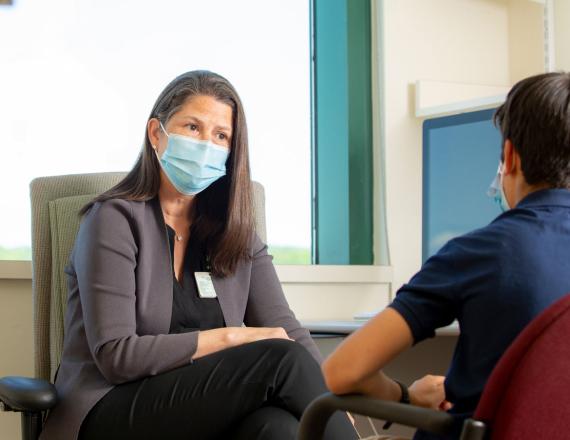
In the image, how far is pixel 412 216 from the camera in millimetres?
3014

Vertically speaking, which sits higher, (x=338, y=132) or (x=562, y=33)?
(x=562, y=33)

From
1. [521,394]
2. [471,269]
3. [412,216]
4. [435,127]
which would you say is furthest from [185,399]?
[412,216]

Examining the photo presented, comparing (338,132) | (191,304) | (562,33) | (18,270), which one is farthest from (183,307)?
(562,33)

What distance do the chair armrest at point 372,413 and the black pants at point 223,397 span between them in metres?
0.41

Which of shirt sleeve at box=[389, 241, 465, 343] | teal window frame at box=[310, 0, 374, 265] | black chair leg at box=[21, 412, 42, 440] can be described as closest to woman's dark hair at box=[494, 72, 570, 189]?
shirt sleeve at box=[389, 241, 465, 343]

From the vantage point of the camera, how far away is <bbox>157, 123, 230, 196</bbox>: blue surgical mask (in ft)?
6.31

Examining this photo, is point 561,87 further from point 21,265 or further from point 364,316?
point 21,265

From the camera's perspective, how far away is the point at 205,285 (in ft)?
6.36

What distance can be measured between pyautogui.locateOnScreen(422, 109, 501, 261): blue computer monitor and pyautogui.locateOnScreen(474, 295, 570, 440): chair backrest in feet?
5.16

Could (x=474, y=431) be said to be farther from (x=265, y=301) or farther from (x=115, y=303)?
(x=265, y=301)

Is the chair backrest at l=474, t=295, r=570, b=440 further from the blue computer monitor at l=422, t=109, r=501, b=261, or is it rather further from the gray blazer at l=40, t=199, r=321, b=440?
the blue computer monitor at l=422, t=109, r=501, b=261

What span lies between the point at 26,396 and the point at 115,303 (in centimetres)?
26

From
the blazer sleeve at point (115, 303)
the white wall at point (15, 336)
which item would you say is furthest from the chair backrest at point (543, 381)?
the white wall at point (15, 336)

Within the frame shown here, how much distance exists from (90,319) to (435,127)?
4.42 feet
